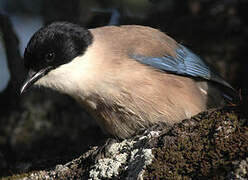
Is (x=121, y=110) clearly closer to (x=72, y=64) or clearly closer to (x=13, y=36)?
(x=72, y=64)

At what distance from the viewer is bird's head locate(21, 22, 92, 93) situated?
177 inches

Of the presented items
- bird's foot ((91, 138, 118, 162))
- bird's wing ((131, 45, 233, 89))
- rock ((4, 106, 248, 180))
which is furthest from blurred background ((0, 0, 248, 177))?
rock ((4, 106, 248, 180))

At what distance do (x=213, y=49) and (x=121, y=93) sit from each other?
274cm

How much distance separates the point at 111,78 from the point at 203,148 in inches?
54.1

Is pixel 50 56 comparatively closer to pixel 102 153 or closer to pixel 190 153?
pixel 102 153

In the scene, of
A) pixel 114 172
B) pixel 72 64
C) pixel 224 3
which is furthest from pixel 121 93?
pixel 224 3

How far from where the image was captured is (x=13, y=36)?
18.8 ft

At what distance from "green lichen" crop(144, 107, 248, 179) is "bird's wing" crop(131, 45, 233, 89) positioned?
1.27 m

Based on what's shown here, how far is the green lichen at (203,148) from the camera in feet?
10.5

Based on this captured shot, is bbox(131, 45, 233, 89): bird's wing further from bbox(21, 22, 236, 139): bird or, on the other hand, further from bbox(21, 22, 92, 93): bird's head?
bbox(21, 22, 92, 93): bird's head

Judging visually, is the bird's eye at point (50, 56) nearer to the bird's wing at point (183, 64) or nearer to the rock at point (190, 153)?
the bird's wing at point (183, 64)

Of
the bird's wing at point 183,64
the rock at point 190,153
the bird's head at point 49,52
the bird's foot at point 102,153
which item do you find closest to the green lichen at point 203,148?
the rock at point 190,153

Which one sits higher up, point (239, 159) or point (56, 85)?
point (239, 159)

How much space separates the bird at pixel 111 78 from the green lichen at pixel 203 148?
34.3 inches
